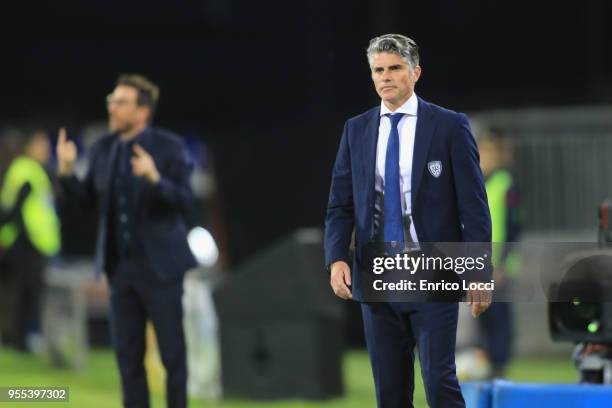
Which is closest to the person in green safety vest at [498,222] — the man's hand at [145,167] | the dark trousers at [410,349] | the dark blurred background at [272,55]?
the man's hand at [145,167]

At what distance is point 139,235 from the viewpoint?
23.2 feet

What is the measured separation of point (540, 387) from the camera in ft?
19.4

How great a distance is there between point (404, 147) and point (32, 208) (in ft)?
23.3

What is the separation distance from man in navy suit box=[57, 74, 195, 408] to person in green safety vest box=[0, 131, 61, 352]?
4831 millimetres

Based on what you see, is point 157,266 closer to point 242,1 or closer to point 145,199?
point 145,199

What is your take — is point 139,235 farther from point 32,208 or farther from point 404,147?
point 32,208

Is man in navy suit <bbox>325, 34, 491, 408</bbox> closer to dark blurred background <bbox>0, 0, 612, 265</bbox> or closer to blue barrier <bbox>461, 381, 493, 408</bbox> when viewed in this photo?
blue barrier <bbox>461, 381, 493, 408</bbox>

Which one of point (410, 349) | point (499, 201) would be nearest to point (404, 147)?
point (410, 349)

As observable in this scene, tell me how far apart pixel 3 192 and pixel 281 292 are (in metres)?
3.54

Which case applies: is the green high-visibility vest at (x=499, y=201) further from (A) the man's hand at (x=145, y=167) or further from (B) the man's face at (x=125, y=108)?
Result: (A) the man's hand at (x=145, y=167)

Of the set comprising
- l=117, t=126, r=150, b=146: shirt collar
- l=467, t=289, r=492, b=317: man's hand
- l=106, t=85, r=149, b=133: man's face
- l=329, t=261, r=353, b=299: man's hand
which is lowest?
l=467, t=289, r=492, b=317: man's hand

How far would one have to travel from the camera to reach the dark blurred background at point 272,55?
1828 cm

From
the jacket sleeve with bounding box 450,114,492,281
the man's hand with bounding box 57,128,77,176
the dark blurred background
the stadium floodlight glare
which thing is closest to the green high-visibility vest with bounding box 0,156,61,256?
the stadium floodlight glare

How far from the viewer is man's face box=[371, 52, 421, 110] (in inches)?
212
